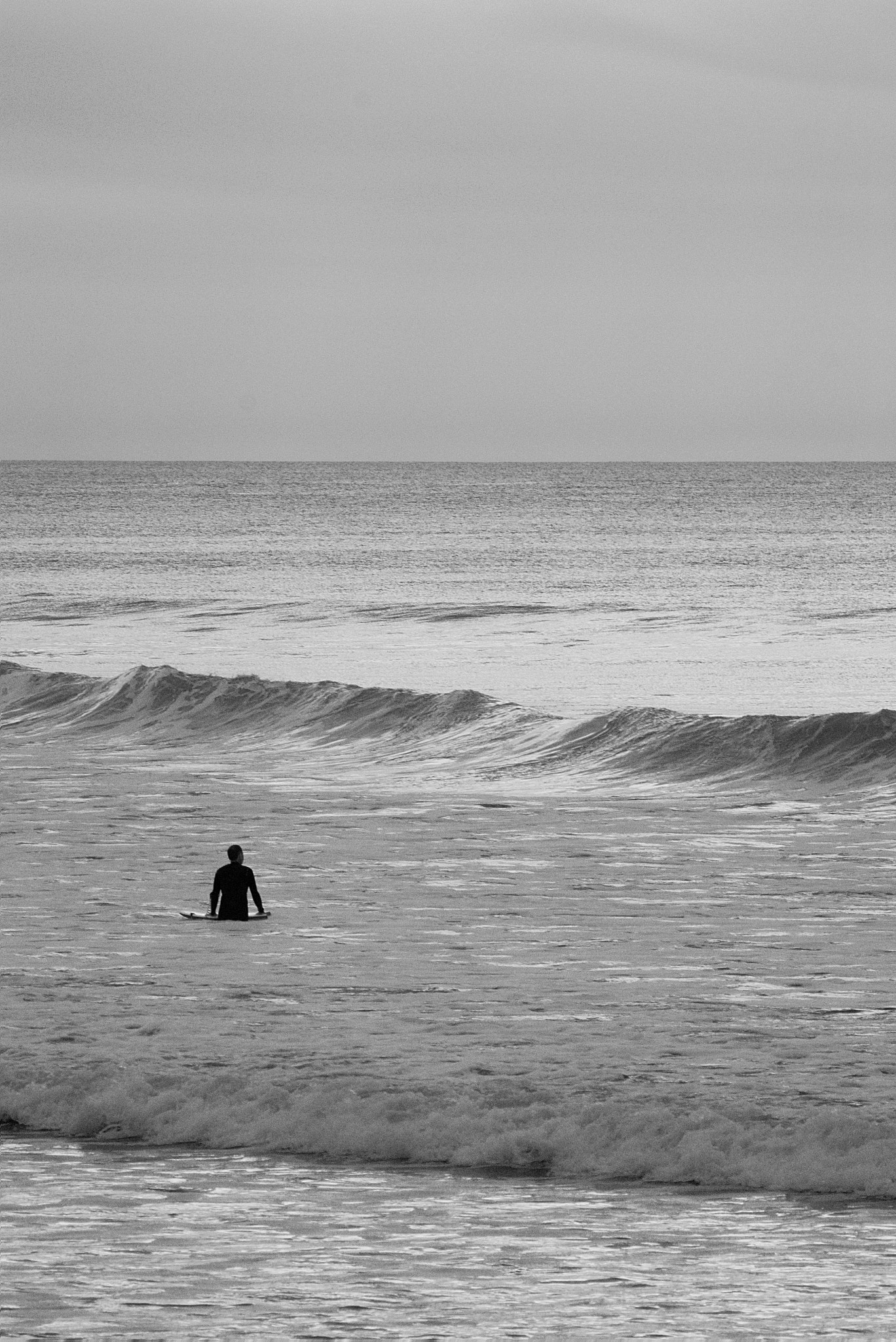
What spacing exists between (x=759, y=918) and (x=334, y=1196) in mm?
Answer: 6758

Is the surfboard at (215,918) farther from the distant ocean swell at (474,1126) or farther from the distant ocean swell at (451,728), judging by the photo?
the distant ocean swell at (451,728)

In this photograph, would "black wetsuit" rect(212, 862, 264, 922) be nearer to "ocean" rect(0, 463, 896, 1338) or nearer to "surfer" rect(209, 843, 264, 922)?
"surfer" rect(209, 843, 264, 922)

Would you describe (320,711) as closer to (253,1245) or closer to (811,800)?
(811,800)

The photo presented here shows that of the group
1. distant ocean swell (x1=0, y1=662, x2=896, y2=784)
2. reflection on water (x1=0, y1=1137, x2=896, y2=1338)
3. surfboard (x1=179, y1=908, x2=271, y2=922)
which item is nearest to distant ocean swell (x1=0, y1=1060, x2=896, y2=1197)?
reflection on water (x1=0, y1=1137, x2=896, y2=1338)

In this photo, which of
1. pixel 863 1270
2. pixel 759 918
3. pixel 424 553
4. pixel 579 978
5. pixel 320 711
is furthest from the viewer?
pixel 424 553

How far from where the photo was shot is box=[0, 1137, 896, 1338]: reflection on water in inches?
256

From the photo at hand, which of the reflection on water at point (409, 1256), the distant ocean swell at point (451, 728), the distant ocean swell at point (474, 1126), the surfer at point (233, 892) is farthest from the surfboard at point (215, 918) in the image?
the distant ocean swell at point (451, 728)

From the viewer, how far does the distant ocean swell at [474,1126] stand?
8289 mm

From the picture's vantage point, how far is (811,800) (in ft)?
69.0

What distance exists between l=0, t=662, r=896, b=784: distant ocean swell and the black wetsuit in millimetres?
9659

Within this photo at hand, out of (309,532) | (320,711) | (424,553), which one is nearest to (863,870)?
(320,711)

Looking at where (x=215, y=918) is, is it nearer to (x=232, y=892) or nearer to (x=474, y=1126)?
(x=232, y=892)

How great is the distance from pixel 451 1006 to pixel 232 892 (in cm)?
322

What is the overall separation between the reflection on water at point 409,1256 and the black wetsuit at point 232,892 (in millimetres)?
5316
